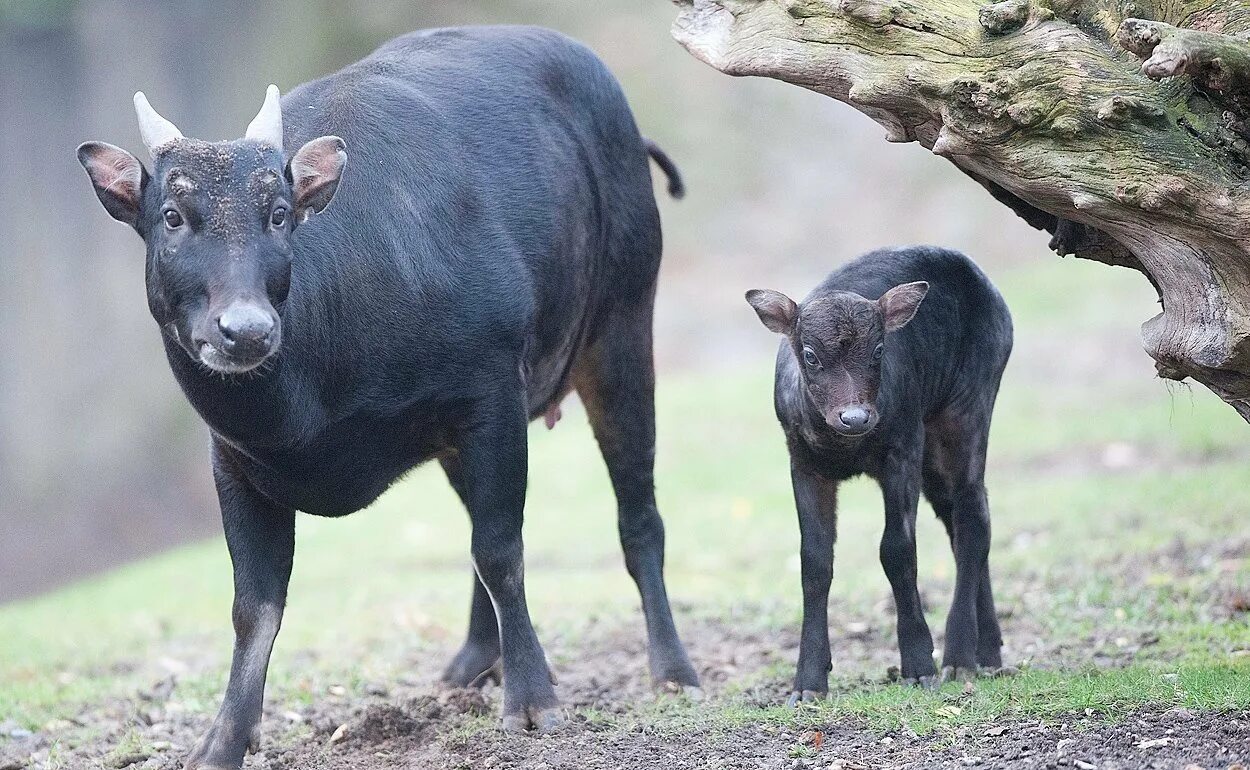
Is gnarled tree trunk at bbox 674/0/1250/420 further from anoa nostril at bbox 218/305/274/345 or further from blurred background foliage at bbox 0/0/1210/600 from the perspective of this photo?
blurred background foliage at bbox 0/0/1210/600

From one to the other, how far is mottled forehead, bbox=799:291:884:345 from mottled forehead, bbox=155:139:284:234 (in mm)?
2185

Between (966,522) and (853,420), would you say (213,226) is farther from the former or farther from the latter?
(966,522)

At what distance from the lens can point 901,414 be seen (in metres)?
6.36

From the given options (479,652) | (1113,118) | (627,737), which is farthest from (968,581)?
(479,652)

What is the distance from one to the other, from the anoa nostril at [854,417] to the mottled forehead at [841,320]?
0.31 metres

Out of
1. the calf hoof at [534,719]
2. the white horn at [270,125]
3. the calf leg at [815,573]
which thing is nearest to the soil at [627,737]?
the calf hoof at [534,719]

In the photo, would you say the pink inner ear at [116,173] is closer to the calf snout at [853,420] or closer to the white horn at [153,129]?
the white horn at [153,129]

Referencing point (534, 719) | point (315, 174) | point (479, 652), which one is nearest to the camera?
A: point (315, 174)

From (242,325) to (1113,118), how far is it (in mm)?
3031

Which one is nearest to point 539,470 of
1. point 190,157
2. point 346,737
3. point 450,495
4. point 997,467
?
point 450,495

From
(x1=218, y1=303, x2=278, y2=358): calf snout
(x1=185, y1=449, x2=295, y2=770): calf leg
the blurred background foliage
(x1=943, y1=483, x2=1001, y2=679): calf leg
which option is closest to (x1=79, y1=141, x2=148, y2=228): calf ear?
(x1=218, y1=303, x2=278, y2=358): calf snout

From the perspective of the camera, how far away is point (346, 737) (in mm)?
6191

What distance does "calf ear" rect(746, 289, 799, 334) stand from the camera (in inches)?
247

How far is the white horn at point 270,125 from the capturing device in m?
5.41
